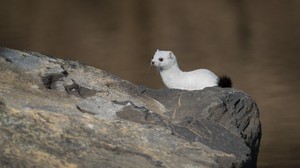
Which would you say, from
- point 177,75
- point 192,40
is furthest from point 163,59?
point 192,40

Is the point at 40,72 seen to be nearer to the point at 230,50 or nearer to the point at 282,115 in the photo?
the point at 282,115

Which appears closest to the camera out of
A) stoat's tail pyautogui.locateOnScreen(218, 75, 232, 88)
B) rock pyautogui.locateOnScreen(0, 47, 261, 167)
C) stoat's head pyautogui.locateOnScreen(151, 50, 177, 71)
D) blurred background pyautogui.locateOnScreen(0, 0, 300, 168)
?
rock pyautogui.locateOnScreen(0, 47, 261, 167)

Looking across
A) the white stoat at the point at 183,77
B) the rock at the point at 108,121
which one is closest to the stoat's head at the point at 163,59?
the white stoat at the point at 183,77

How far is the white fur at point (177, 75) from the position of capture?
190 inches

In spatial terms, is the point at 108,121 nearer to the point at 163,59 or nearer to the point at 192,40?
the point at 163,59

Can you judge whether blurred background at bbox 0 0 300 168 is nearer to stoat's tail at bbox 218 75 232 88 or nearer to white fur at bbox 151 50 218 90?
white fur at bbox 151 50 218 90

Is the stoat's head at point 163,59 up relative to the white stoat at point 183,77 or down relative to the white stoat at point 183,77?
up

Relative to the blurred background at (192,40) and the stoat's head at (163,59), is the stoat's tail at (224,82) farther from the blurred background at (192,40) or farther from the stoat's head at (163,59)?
the blurred background at (192,40)

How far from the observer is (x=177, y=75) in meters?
5.05

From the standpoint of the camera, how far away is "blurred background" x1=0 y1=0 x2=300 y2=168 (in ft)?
21.2

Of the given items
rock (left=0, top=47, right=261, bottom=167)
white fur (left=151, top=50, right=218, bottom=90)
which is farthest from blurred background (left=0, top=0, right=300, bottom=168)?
rock (left=0, top=47, right=261, bottom=167)

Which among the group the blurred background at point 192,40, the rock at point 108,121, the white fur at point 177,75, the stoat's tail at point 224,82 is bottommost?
the rock at point 108,121

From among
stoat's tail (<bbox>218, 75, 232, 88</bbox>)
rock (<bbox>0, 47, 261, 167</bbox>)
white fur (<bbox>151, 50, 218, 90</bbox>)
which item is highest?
white fur (<bbox>151, 50, 218, 90</bbox>)

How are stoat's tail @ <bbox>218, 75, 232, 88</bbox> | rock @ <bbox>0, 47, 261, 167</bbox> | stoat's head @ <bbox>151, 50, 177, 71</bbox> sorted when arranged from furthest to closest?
stoat's head @ <bbox>151, 50, 177, 71</bbox> < stoat's tail @ <bbox>218, 75, 232, 88</bbox> < rock @ <bbox>0, 47, 261, 167</bbox>
